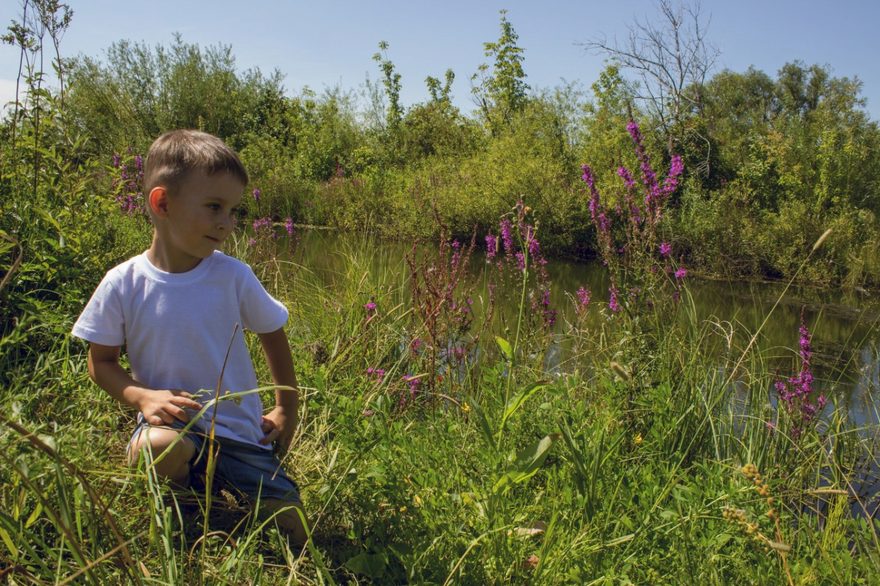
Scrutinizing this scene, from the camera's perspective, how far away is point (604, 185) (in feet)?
48.4

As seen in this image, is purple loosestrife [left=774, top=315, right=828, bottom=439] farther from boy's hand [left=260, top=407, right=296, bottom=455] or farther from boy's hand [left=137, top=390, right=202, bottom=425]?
boy's hand [left=137, top=390, right=202, bottom=425]

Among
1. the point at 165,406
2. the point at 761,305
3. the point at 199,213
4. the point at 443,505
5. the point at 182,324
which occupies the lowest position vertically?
the point at 761,305

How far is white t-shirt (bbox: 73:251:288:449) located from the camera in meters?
1.74

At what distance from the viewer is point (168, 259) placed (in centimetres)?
180

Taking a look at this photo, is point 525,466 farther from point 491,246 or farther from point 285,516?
point 491,246

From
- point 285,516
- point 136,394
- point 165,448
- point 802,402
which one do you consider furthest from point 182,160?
point 802,402

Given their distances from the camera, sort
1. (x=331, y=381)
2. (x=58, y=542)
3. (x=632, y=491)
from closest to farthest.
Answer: (x=58, y=542) → (x=632, y=491) → (x=331, y=381)

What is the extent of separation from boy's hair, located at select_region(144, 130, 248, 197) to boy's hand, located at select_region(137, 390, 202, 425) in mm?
501

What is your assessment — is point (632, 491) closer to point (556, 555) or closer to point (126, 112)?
point (556, 555)

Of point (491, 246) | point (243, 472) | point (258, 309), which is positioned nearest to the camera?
point (243, 472)

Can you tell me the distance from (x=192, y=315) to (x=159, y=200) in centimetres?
30

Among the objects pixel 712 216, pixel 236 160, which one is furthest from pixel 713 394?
pixel 712 216

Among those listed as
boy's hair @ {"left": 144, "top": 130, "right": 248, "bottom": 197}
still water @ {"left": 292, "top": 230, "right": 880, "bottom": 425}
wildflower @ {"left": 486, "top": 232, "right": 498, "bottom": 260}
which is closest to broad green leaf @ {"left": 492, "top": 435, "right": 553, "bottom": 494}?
boy's hair @ {"left": 144, "top": 130, "right": 248, "bottom": 197}

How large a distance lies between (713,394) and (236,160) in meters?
2.22
